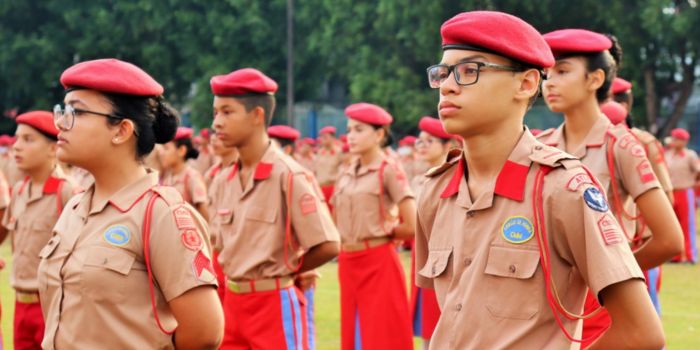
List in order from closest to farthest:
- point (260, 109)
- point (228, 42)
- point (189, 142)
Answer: point (260, 109) < point (189, 142) < point (228, 42)

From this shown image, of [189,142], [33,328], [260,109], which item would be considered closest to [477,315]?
[260,109]

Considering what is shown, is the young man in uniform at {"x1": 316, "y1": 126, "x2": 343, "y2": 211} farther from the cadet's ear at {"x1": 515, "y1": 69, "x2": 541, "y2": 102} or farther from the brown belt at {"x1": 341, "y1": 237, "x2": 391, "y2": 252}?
the cadet's ear at {"x1": 515, "y1": 69, "x2": 541, "y2": 102}

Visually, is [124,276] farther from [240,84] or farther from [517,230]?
[240,84]

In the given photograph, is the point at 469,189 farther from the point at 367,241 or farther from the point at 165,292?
the point at 367,241

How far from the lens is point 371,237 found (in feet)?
32.2

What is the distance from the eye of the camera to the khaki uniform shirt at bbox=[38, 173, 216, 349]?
3998mm

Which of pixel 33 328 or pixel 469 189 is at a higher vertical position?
pixel 469 189

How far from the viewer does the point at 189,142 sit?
1133 cm

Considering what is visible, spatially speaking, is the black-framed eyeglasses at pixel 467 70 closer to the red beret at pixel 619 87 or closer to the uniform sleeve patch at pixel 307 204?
the uniform sleeve patch at pixel 307 204

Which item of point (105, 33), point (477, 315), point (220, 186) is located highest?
point (477, 315)

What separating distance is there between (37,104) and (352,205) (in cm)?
3486

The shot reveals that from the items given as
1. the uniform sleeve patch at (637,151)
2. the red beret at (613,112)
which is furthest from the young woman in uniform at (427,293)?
the uniform sleeve patch at (637,151)

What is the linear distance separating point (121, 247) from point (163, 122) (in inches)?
23.1

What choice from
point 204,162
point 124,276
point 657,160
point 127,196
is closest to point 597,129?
point 657,160
